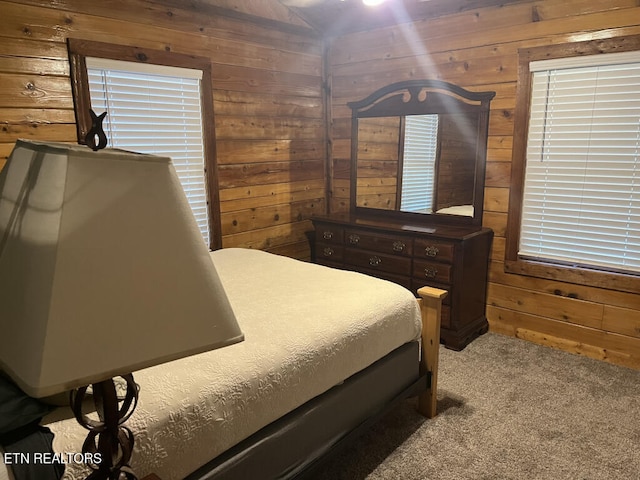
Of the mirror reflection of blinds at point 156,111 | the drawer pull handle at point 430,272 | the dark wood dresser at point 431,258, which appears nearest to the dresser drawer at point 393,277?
the dark wood dresser at point 431,258

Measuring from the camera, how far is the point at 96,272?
633 mm

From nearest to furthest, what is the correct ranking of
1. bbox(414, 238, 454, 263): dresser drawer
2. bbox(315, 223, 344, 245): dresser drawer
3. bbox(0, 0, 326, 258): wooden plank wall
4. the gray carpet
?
the gray carpet → bbox(0, 0, 326, 258): wooden plank wall → bbox(414, 238, 454, 263): dresser drawer → bbox(315, 223, 344, 245): dresser drawer

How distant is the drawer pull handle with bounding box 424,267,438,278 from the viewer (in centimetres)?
321

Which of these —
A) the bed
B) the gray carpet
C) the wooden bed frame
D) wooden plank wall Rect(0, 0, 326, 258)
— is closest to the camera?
the bed

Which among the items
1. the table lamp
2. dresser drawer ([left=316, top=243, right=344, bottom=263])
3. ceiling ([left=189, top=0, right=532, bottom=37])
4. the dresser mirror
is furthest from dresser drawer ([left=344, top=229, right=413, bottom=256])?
the table lamp

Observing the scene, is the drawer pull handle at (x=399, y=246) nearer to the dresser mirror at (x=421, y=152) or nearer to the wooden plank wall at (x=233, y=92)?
the dresser mirror at (x=421, y=152)

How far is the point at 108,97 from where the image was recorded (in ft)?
9.20

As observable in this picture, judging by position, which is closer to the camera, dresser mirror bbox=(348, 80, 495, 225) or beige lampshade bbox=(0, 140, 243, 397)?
beige lampshade bbox=(0, 140, 243, 397)

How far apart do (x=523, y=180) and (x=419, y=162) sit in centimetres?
82

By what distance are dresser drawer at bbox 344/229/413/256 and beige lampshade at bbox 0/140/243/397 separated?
8.89ft

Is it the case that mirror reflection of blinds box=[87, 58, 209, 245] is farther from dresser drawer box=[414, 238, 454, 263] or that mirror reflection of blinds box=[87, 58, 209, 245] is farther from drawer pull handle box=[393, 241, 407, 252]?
dresser drawer box=[414, 238, 454, 263]

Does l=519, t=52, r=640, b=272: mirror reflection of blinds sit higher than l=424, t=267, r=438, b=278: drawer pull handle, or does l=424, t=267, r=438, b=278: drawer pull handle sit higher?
l=519, t=52, r=640, b=272: mirror reflection of blinds

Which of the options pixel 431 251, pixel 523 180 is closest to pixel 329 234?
pixel 431 251

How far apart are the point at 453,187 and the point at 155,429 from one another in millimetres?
2840
